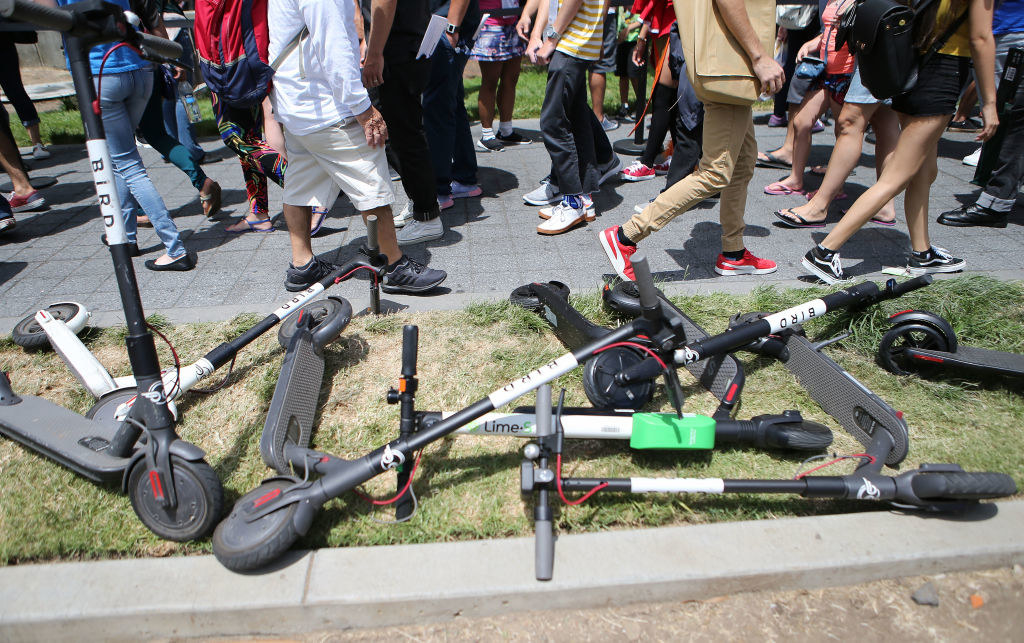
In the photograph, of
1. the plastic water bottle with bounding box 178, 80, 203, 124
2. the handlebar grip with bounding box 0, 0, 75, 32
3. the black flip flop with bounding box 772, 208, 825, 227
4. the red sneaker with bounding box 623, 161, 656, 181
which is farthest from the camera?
the plastic water bottle with bounding box 178, 80, 203, 124

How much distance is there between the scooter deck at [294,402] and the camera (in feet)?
8.27

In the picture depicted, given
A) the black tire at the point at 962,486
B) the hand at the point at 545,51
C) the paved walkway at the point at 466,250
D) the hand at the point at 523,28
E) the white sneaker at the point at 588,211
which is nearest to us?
the black tire at the point at 962,486

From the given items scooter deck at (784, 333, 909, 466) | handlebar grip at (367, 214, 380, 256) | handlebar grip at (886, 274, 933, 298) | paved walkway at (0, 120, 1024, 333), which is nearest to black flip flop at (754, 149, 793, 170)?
paved walkway at (0, 120, 1024, 333)

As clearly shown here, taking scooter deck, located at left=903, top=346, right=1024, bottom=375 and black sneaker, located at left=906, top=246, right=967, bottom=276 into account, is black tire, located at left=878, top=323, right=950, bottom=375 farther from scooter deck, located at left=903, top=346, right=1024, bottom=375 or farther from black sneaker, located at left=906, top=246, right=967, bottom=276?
black sneaker, located at left=906, top=246, right=967, bottom=276

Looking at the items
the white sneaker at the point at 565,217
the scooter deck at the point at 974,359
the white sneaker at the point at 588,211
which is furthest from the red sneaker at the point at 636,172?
the scooter deck at the point at 974,359

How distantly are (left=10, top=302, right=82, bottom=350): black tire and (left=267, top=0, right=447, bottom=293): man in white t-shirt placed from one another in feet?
3.90

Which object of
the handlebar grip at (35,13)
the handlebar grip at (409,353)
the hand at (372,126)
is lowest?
the handlebar grip at (409,353)

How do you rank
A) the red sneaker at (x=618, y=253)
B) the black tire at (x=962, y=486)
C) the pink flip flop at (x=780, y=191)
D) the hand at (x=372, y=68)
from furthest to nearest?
1. the pink flip flop at (x=780, y=191)
2. the red sneaker at (x=618, y=253)
3. the hand at (x=372, y=68)
4. the black tire at (x=962, y=486)

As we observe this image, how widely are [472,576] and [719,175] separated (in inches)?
106

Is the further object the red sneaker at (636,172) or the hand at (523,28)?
the red sneaker at (636,172)

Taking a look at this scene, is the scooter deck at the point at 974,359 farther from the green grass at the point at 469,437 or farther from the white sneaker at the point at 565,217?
the white sneaker at the point at 565,217

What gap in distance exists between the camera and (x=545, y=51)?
4.84 metres

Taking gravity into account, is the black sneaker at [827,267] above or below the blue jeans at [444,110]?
below

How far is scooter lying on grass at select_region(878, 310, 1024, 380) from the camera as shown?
2992 millimetres
